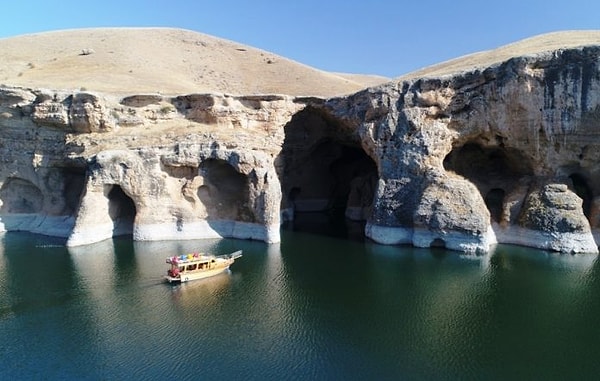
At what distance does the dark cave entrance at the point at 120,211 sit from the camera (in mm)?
38341

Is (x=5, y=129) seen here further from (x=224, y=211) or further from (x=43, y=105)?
(x=224, y=211)

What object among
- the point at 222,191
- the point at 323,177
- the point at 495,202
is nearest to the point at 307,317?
the point at 222,191

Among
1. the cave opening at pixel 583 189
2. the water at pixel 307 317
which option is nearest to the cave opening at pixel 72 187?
the water at pixel 307 317

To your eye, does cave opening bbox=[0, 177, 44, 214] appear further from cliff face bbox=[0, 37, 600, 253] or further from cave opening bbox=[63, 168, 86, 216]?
cave opening bbox=[63, 168, 86, 216]

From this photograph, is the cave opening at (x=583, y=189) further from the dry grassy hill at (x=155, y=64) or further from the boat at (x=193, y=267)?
the dry grassy hill at (x=155, y=64)

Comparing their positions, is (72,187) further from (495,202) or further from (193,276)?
(495,202)

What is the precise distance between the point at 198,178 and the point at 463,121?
2384cm

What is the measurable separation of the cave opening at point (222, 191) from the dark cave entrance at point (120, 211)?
739 centimetres

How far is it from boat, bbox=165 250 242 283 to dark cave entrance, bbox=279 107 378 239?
1488 cm

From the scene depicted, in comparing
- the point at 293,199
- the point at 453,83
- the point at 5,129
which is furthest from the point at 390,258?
the point at 5,129

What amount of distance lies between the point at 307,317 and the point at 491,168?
84.3ft

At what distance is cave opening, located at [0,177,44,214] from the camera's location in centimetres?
4191

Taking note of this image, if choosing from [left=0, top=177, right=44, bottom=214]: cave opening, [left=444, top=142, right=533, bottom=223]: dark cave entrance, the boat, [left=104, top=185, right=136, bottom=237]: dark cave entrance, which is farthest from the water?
[left=0, top=177, right=44, bottom=214]: cave opening

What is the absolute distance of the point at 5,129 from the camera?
41125 mm
